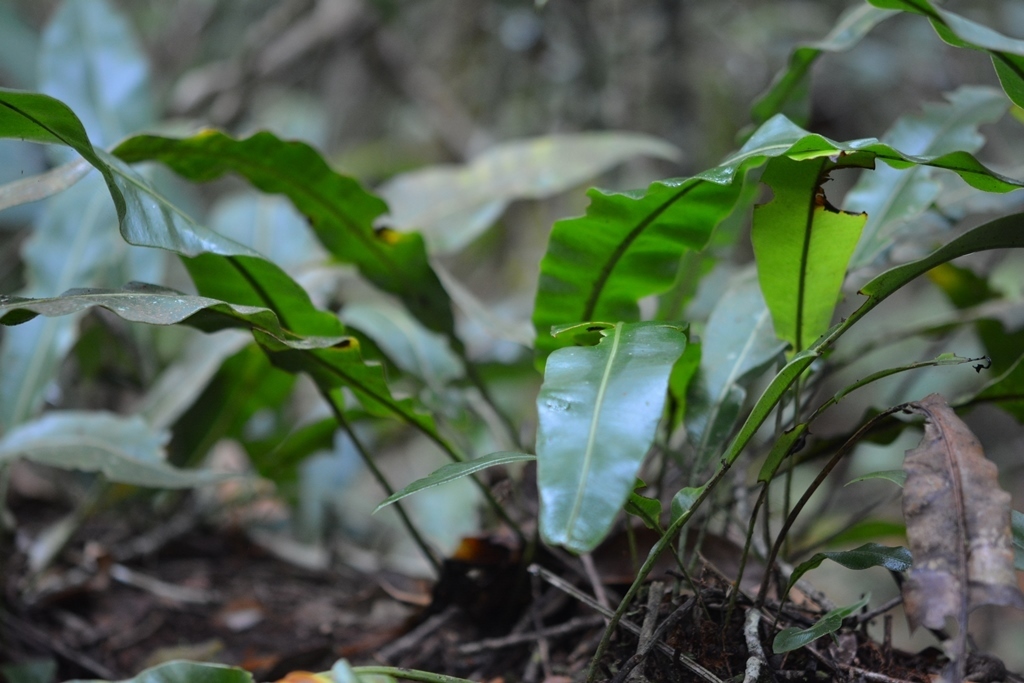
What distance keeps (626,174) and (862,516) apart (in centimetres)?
151

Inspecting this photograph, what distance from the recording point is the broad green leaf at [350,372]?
672 mm

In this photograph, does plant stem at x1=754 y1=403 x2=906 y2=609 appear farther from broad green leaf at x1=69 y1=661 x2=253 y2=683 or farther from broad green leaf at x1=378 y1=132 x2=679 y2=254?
broad green leaf at x1=378 y1=132 x2=679 y2=254

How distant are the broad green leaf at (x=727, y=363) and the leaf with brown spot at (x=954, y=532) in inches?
9.2

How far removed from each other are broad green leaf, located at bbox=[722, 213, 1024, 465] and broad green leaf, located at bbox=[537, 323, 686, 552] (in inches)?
2.9

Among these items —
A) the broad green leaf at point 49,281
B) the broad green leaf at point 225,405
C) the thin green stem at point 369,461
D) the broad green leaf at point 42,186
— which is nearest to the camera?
the broad green leaf at point 42,186

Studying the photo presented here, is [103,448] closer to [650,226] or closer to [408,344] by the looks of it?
[408,344]

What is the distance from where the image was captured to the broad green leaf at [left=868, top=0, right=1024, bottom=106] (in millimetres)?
473

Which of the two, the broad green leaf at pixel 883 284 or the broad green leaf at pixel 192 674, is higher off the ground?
the broad green leaf at pixel 883 284

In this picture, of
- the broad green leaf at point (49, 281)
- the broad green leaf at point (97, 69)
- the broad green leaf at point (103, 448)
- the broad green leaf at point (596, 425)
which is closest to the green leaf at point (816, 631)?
the broad green leaf at point (596, 425)

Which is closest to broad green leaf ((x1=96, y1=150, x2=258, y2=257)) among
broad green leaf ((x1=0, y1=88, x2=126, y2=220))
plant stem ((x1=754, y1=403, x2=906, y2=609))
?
broad green leaf ((x1=0, y1=88, x2=126, y2=220))

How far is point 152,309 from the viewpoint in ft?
1.91

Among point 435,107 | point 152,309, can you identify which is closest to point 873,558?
point 152,309

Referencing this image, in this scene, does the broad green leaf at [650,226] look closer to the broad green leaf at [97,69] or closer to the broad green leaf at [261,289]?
the broad green leaf at [261,289]

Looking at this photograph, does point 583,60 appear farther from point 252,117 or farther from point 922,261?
point 922,261
